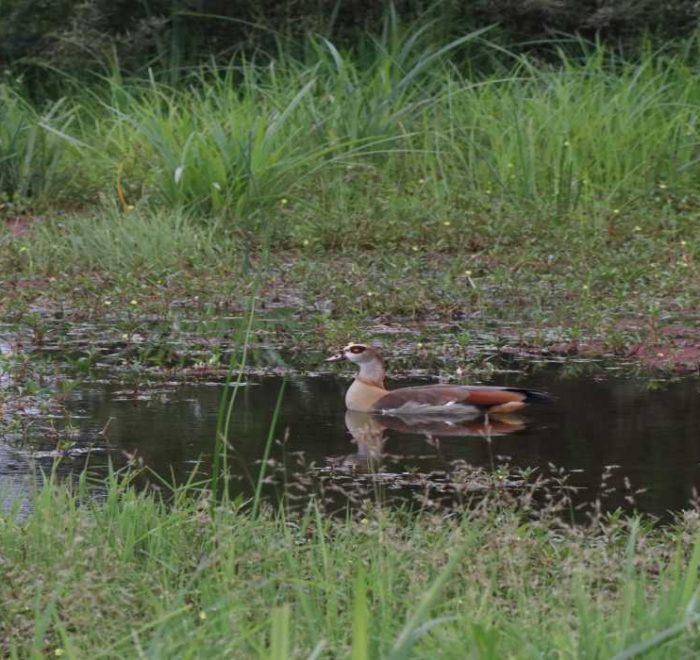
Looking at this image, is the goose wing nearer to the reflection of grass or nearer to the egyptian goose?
the egyptian goose

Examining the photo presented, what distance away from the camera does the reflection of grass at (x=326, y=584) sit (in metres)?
3.48

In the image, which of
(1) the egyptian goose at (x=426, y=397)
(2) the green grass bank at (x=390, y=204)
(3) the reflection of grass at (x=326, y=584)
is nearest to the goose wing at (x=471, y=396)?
(1) the egyptian goose at (x=426, y=397)

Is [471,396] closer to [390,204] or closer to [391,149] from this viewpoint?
[390,204]

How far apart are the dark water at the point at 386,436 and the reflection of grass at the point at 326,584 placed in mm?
844

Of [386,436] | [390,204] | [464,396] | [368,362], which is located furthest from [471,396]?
[390,204]

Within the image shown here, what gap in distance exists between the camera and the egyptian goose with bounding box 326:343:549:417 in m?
7.29

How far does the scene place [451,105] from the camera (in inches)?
516

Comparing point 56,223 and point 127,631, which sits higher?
point 127,631

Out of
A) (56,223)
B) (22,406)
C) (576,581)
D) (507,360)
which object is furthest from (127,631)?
(56,223)

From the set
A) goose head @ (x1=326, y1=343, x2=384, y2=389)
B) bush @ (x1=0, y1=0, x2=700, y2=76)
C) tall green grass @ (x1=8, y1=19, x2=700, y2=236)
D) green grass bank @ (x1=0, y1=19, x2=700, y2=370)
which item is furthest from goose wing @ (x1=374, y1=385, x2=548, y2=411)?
bush @ (x1=0, y1=0, x2=700, y2=76)

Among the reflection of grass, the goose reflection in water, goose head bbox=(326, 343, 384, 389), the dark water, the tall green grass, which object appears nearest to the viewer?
the reflection of grass

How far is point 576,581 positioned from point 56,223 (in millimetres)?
8666

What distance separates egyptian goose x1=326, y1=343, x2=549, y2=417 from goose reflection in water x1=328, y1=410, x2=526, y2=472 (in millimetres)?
31

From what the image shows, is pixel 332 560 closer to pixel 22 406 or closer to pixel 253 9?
pixel 22 406
